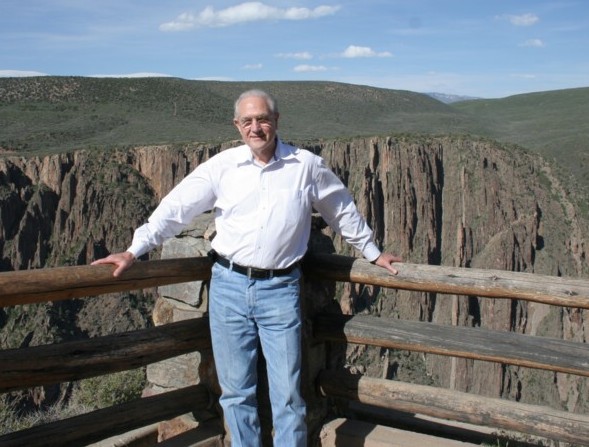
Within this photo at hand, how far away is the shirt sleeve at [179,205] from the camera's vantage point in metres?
4.74

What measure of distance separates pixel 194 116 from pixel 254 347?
7620 centimetres

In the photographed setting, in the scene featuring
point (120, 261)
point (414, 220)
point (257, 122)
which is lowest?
point (414, 220)

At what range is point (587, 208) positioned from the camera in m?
78.5

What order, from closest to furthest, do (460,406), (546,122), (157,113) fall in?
(460,406) < (157,113) < (546,122)

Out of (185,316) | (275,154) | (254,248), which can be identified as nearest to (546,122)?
(185,316)

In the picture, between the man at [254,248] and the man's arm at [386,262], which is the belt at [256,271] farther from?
the man's arm at [386,262]

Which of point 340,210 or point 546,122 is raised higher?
point 340,210

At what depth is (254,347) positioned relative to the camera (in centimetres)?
483

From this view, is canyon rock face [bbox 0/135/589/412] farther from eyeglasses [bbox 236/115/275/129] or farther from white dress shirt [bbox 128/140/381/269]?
eyeglasses [bbox 236/115/275/129]

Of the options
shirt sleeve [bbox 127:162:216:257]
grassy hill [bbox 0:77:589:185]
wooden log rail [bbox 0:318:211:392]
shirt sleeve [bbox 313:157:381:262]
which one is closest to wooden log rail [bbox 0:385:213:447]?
wooden log rail [bbox 0:318:211:392]

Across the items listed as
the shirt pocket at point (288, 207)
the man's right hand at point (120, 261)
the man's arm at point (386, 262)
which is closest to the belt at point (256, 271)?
the shirt pocket at point (288, 207)

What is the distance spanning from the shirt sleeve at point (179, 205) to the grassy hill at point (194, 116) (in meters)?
58.3

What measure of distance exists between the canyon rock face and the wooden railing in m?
40.5

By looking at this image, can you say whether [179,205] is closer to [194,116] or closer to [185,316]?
[185,316]
